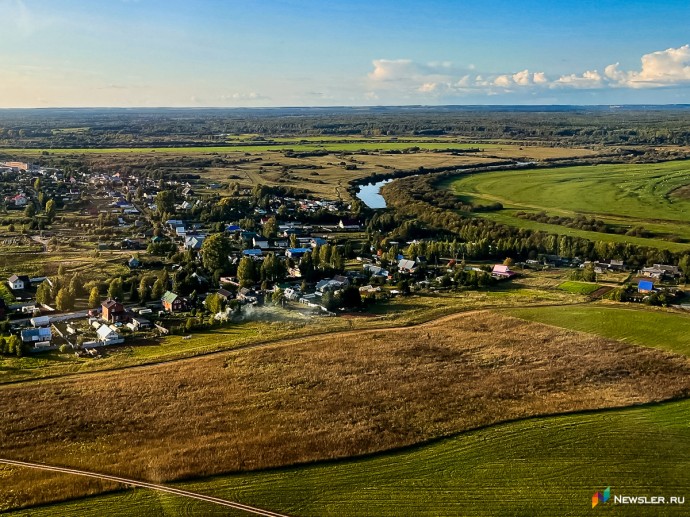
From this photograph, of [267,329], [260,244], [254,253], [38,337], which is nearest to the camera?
[38,337]

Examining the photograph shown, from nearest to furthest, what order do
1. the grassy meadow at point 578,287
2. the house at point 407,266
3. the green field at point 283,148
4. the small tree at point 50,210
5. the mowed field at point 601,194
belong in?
the grassy meadow at point 578,287, the house at point 407,266, the mowed field at point 601,194, the small tree at point 50,210, the green field at point 283,148

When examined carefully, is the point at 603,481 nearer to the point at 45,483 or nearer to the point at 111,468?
the point at 111,468

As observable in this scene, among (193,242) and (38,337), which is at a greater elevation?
(193,242)

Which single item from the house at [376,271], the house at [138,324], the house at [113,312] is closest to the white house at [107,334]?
the house at [138,324]

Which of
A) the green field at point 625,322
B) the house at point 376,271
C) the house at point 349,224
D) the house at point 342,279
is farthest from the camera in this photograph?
the house at point 349,224

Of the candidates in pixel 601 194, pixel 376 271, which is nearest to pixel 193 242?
pixel 376 271

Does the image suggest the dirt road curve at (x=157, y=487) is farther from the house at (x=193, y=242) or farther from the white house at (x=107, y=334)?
the house at (x=193, y=242)

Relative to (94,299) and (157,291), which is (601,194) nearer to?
(157,291)
